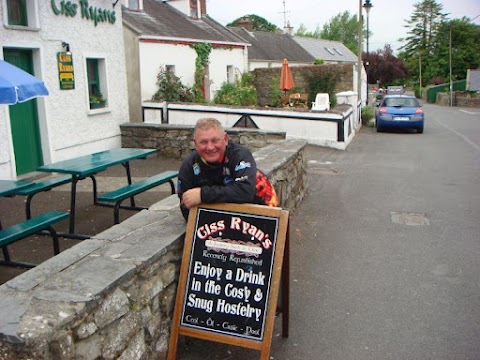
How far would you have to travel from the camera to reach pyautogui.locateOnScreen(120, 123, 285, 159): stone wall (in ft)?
36.4

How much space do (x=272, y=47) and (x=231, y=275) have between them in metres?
36.1

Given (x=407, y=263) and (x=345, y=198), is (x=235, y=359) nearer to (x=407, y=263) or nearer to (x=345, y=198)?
(x=407, y=263)

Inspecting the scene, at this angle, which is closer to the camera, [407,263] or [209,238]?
[209,238]

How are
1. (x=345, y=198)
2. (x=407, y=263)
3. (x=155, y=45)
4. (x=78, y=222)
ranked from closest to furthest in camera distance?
(x=407, y=263), (x=78, y=222), (x=345, y=198), (x=155, y=45)

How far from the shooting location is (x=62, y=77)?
999 cm

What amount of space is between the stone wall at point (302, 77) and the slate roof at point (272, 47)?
5.68 metres

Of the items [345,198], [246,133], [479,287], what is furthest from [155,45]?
[479,287]

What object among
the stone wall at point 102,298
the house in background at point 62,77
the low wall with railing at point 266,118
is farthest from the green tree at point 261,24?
the stone wall at point 102,298

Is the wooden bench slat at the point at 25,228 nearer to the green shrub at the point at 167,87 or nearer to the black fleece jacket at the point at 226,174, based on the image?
the black fleece jacket at the point at 226,174

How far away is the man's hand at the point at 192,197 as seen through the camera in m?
3.37

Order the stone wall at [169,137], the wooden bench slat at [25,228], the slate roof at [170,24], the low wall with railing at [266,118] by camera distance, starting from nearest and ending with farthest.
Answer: the wooden bench slat at [25,228], the stone wall at [169,137], the low wall with railing at [266,118], the slate roof at [170,24]

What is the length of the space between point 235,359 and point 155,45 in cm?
1549

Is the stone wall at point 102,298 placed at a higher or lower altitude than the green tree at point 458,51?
lower

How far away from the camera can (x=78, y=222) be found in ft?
21.8
